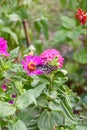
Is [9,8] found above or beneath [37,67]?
above

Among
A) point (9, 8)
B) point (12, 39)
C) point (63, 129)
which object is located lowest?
point (63, 129)

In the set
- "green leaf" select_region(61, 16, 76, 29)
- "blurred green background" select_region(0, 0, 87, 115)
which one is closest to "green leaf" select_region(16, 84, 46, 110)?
"blurred green background" select_region(0, 0, 87, 115)

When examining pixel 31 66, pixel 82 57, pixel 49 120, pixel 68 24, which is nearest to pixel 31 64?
pixel 31 66

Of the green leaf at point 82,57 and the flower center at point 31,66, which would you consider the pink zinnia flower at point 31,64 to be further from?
the green leaf at point 82,57

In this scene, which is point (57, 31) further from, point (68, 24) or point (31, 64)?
point (31, 64)

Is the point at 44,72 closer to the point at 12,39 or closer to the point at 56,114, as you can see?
the point at 56,114

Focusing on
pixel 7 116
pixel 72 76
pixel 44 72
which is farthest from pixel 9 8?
pixel 7 116
